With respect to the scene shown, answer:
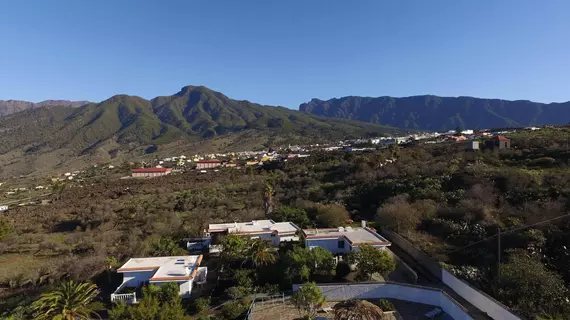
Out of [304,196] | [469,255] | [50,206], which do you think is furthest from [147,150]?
[469,255]

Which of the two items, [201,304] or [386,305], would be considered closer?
[386,305]

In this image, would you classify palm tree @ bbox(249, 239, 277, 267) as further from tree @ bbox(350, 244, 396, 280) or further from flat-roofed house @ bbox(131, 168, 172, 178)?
flat-roofed house @ bbox(131, 168, 172, 178)

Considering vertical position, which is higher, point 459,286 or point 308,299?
point 308,299

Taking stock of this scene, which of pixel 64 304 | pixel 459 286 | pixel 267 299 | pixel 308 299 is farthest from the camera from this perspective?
pixel 267 299

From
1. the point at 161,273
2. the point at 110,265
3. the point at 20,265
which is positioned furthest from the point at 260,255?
the point at 20,265

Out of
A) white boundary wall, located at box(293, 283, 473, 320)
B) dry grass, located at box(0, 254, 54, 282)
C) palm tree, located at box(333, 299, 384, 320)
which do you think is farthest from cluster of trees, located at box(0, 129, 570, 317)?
palm tree, located at box(333, 299, 384, 320)

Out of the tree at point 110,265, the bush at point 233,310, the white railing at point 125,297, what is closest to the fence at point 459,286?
the bush at point 233,310

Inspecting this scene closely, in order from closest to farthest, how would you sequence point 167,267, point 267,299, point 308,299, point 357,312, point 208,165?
point 357,312 < point 308,299 < point 267,299 < point 167,267 < point 208,165

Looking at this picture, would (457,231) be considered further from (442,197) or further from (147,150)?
(147,150)

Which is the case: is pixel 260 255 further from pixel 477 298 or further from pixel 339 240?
pixel 477 298

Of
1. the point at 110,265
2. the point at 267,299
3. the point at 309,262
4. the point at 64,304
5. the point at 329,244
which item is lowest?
the point at 267,299
